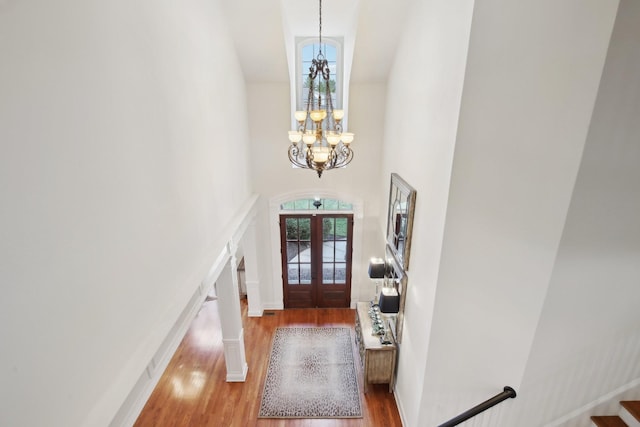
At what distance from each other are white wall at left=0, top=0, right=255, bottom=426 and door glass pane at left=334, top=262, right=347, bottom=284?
4.07m

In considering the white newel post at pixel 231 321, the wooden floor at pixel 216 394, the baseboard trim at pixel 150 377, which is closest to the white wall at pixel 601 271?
the wooden floor at pixel 216 394

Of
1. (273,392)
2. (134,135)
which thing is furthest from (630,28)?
(273,392)

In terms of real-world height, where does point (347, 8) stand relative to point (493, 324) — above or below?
above

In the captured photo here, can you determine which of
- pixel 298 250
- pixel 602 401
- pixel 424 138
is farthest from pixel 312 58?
pixel 602 401

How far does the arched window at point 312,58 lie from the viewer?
534cm

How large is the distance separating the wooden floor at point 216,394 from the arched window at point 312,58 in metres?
4.59

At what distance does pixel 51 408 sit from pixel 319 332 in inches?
199

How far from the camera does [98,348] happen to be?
5.89ft

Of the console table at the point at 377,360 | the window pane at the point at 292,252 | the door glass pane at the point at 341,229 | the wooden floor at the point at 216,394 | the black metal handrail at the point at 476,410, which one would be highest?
the door glass pane at the point at 341,229

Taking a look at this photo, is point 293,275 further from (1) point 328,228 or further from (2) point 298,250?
(1) point 328,228

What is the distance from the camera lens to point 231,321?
4719 mm

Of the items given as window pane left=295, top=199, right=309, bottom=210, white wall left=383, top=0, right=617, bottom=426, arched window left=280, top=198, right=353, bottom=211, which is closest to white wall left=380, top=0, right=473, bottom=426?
white wall left=383, top=0, right=617, bottom=426

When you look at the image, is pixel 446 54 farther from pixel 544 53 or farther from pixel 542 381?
pixel 542 381

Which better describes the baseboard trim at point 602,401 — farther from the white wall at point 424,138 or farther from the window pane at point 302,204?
the window pane at point 302,204
